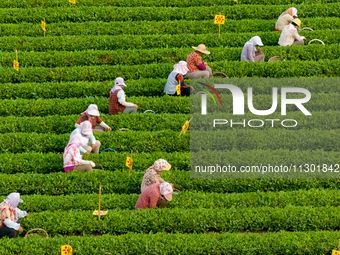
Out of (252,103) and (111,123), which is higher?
(252,103)

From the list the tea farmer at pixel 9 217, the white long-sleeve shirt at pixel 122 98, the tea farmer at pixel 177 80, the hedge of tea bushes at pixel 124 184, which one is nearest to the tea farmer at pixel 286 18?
the tea farmer at pixel 177 80

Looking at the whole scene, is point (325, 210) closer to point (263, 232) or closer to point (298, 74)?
point (263, 232)

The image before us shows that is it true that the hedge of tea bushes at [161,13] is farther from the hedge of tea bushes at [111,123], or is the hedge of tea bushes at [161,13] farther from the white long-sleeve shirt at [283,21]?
the hedge of tea bushes at [111,123]

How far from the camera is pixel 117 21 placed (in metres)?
29.0

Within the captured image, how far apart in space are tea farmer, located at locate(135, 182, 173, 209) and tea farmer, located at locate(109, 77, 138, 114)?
4641mm

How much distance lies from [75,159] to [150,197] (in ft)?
8.23

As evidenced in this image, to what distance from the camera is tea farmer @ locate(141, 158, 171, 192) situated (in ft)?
65.1

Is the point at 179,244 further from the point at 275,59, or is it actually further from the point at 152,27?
the point at 152,27

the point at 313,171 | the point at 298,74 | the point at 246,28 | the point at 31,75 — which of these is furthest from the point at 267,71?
the point at 31,75

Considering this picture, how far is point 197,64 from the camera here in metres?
24.9

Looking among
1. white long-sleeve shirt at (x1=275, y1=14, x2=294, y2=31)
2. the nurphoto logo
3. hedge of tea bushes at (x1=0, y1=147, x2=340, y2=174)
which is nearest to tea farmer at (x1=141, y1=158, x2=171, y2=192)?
hedge of tea bushes at (x1=0, y1=147, x2=340, y2=174)

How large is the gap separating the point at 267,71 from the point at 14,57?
7.65 m

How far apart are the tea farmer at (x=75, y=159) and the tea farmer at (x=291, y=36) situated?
8.44 m

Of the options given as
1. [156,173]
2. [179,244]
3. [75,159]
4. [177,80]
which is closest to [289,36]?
[177,80]
